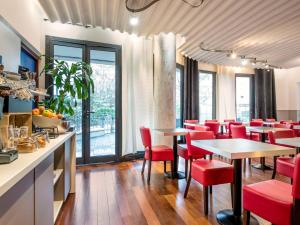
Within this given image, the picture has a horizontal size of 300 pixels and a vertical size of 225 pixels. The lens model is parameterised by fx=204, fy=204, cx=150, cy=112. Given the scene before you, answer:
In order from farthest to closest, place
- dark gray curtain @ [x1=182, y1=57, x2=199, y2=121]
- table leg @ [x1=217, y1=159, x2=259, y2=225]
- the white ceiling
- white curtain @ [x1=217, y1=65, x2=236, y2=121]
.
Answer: white curtain @ [x1=217, y1=65, x2=236, y2=121] < dark gray curtain @ [x1=182, y1=57, x2=199, y2=121] < the white ceiling < table leg @ [x1=217, y1=159, x2=259, y2=225]

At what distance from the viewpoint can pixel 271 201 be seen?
5.14ft

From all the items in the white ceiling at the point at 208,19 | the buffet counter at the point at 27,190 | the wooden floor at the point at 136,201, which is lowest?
the wooden floor at the point at 136,201

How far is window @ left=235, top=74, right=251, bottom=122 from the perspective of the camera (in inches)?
334

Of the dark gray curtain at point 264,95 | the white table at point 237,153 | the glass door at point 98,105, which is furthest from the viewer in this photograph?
the dark gray curtain at point 264,95

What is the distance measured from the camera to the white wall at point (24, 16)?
234 cm

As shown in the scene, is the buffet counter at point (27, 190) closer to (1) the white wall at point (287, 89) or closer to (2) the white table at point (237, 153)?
(2) the white table at point (237, 153)

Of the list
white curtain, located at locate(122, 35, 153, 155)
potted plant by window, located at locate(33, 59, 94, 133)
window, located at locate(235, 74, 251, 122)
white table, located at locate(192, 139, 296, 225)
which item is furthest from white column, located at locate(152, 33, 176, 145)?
window, located at locate(235, 74, 251, 122)

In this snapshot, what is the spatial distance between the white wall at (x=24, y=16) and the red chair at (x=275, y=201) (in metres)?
3.03

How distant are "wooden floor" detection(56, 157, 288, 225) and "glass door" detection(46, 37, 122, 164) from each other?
0.84 m

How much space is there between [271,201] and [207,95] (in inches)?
262

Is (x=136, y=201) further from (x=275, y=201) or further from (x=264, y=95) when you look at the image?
(x=264, y=95)

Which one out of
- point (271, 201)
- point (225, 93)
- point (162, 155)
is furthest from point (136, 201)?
point (225, 93)

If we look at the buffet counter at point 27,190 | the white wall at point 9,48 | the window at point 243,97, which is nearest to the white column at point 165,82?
the white wall at point 9,48

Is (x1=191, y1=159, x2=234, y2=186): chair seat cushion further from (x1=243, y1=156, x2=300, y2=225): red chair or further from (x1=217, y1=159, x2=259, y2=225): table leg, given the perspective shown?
(x1=243, y1=156, x2=300, y2=225): red chair
